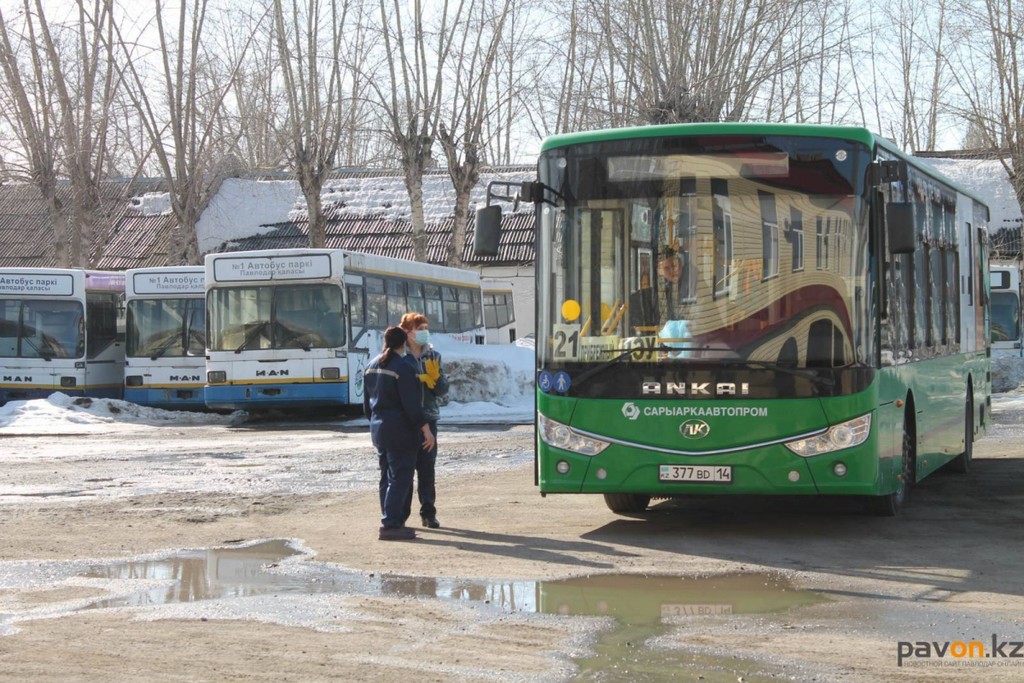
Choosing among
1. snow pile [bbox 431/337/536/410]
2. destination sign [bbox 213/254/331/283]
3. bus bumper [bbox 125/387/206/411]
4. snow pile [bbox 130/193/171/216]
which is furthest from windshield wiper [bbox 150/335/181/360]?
snow pile [bbox 130/193/171/216]

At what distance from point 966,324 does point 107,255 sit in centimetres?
3845

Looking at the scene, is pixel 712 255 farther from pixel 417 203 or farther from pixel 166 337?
pixel 417 203

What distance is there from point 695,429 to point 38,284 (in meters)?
21.2

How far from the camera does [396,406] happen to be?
10516 millimetres

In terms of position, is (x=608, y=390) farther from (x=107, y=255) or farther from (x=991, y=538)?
(x=107, y=255)

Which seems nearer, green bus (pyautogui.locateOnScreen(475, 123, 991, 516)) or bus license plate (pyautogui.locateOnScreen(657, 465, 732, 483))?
green bus (pyautogui.locateOnScreen(475, 123, 991, 516))

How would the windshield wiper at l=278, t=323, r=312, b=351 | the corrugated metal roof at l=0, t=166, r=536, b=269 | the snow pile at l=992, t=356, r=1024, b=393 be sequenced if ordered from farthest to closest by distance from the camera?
the corrugated metal roof at l=0, t=166, r=536, b=269 → the snow pile at l=992, t=356, r=1024, b=393 → the windshield wiper at l=278, t=323, r=312, b=351

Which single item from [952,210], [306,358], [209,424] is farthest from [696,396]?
[209,424]

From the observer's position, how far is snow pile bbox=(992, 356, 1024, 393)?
3266 centimetres

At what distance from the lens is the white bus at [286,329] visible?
24.8 metres

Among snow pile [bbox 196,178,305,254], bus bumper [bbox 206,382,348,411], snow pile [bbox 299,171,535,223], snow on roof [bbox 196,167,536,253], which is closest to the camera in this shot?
bus bumper [bbox 206,382,348,411]

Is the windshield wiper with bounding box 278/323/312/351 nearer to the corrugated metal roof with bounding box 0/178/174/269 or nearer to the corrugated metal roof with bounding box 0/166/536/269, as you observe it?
the corrugated metal roof with bounding box 0/166/536/269

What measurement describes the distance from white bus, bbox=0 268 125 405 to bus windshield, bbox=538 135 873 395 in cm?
1996

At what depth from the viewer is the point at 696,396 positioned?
9867 mm
